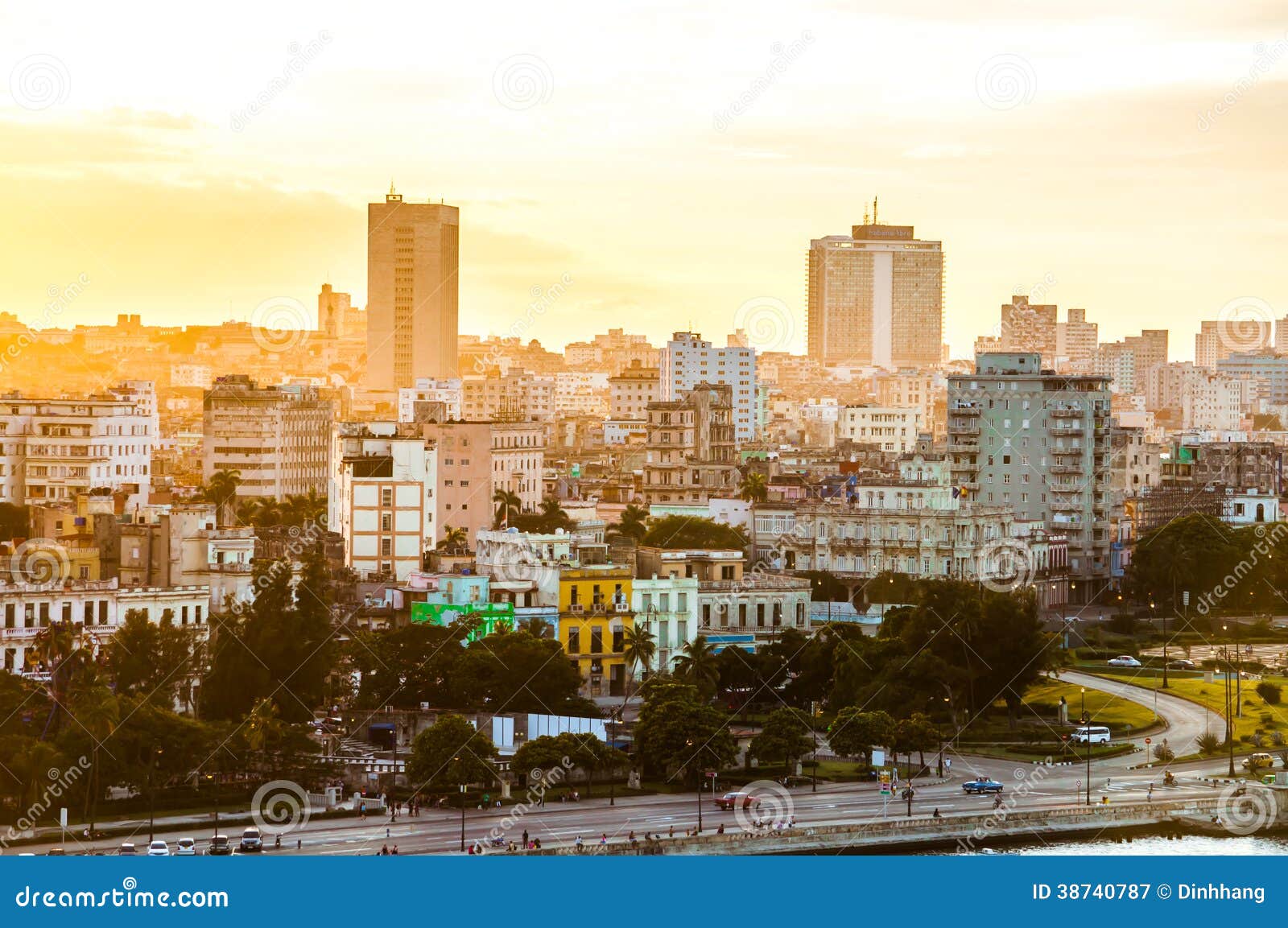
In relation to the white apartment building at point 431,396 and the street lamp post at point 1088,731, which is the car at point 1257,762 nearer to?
the street lamp post at point 1088,731

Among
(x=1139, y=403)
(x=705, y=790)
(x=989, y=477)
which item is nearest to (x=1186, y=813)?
(x=705, y=790)

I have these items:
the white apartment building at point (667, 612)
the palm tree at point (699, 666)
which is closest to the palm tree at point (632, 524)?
the white apartment building at point (667, 612)

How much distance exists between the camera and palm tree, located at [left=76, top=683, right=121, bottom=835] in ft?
117

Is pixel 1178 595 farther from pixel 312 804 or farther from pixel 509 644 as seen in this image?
pixel 312 804

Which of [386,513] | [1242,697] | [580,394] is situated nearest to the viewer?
[1242,697]

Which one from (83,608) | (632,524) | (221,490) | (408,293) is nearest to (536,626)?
(83,608)

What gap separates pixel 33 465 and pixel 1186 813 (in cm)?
4476

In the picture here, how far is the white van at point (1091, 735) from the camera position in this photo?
45.7m

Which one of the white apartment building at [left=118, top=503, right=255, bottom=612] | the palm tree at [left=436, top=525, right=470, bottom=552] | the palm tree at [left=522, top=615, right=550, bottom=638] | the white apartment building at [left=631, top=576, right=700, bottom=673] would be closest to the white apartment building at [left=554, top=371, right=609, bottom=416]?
the palm tree at [left=436, top=525, right=470, bottom=552]

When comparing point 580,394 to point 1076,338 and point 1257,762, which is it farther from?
point 1257,762

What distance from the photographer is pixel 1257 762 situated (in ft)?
142

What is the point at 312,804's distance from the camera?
37.5 m

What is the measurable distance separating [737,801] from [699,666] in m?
8.42

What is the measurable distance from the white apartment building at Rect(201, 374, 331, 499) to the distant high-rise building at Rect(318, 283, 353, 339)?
97.3 m
